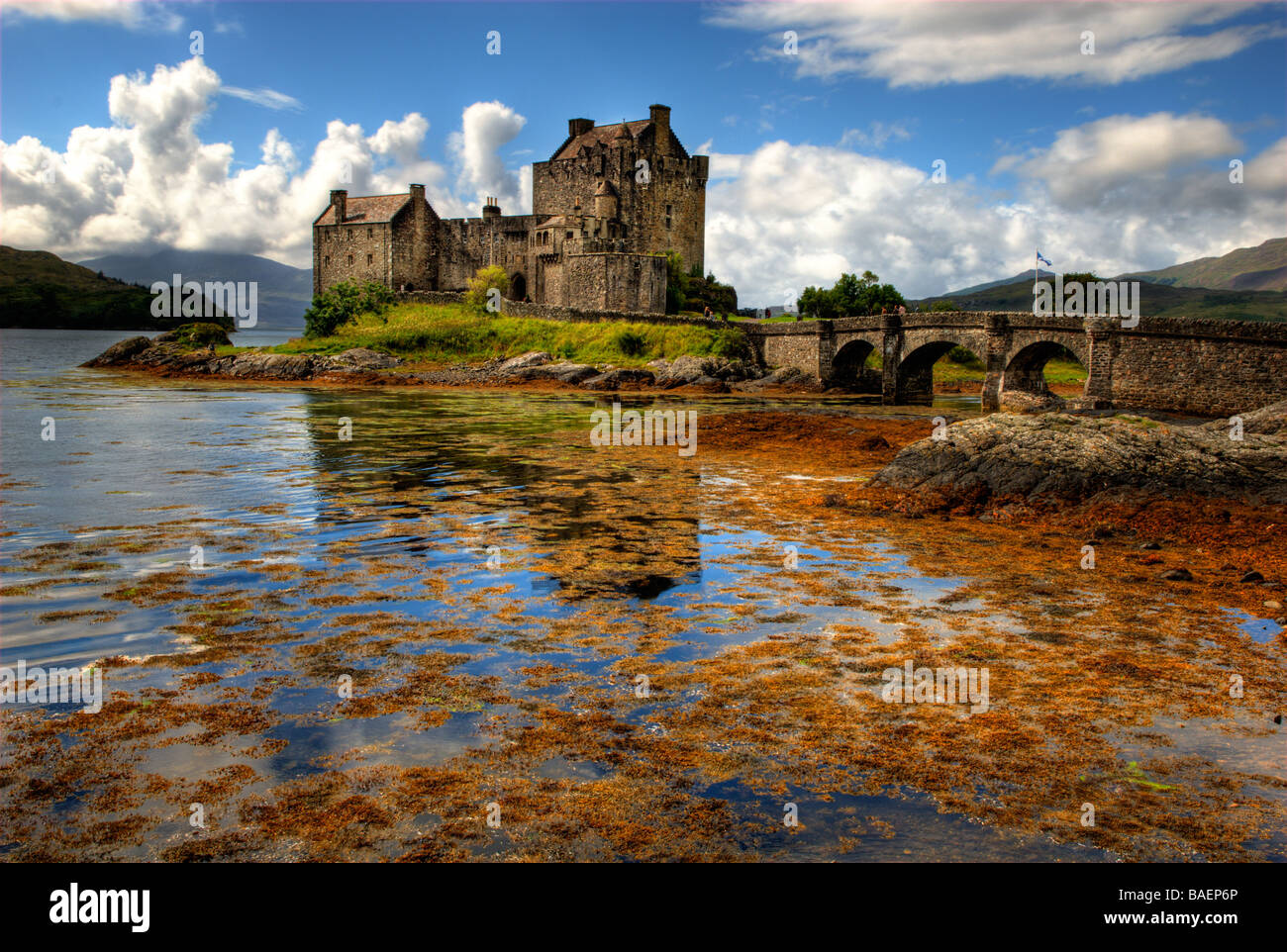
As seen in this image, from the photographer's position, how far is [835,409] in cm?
4556

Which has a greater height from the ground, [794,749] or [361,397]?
[361,397]

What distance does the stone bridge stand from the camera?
36.3 m

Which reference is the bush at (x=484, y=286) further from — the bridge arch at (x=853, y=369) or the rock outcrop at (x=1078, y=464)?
the rock outcrop at (x=1078, y=464)

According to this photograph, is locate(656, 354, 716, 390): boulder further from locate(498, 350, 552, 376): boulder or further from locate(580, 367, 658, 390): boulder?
locate(498, 350, 552, 376): boulder

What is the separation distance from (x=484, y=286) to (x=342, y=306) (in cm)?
1173

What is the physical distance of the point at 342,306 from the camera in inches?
2972

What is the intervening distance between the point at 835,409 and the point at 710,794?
40.5 m

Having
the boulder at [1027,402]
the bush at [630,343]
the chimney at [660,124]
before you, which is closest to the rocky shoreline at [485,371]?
the bush at [630,343]

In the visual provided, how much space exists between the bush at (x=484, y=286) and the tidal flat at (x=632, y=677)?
5745 cm

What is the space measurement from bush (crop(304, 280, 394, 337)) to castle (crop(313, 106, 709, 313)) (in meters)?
3.85

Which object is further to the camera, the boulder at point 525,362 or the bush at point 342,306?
the bush at point 342,306

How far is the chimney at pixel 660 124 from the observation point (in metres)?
79.9

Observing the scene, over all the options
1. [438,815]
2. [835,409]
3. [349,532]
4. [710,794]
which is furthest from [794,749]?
[835,409]
